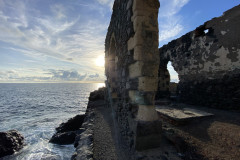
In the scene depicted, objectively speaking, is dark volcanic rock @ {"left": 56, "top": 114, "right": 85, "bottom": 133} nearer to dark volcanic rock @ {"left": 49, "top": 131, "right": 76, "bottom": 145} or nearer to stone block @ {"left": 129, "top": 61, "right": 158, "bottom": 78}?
dark volcanic rock @ {"left": 49, "top": 131, "right": 76, "bottom": 145}

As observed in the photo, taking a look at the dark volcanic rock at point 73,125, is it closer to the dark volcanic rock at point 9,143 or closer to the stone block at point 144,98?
the dark volcanic rock at point 9,143

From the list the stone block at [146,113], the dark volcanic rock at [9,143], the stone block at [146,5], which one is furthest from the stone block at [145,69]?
the dark volcanic rock at [9,143]

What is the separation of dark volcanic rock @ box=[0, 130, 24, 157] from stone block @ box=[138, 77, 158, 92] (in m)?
9.31

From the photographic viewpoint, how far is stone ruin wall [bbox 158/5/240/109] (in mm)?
4555

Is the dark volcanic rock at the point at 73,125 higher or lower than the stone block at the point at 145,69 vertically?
lower

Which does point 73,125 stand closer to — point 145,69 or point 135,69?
point 135,69

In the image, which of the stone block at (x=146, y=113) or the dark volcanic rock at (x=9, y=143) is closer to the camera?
the stone block at (x=146, y=113)

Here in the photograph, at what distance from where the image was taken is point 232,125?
10.5 ft

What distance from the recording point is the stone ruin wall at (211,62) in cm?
455

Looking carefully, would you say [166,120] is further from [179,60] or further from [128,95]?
[179,60]

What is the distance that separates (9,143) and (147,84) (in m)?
9.75

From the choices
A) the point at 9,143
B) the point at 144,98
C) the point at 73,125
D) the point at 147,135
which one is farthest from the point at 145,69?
the point at 9,143

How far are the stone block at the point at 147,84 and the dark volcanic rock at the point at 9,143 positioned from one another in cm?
931

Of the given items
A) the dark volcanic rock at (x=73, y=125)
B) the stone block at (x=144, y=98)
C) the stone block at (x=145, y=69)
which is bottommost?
the dark volcanic rock at (x=73, y=125)
